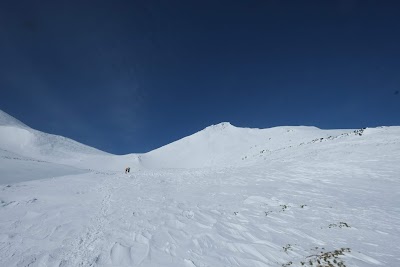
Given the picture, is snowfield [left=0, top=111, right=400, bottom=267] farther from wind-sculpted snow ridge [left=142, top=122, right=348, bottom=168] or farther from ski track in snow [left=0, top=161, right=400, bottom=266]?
wind-sculpted snow ridge [left=142, top=122, right=348, bottom=168]

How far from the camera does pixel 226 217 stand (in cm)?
1259

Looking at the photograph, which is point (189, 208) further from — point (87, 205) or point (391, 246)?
point (391, 246)

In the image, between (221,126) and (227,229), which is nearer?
(227,229)

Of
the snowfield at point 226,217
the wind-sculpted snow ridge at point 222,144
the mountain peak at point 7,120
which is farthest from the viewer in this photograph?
the mountain peak at point 7,120

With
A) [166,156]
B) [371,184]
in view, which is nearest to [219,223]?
[371,184]

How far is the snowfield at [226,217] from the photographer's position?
8.70 meters

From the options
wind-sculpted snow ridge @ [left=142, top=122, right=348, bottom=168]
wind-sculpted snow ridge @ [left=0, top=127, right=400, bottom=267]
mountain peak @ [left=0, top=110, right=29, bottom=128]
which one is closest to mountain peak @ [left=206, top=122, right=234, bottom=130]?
wind-sculpted snow ridge @ [left=142, top=122, right=348, bottom=168]

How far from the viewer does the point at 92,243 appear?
9.55 metres

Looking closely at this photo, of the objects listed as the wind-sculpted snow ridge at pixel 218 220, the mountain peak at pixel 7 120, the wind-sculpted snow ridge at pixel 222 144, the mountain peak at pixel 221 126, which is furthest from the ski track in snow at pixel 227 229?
the mountain peak at pixel 7 120

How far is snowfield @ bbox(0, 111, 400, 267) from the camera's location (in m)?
8.70

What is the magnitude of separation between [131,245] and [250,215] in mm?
5844

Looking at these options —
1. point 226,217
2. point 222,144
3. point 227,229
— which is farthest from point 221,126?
point 227,229

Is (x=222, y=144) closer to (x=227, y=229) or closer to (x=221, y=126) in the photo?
(x=221, y=126)

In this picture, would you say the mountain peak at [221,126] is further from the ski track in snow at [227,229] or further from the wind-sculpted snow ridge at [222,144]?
the ski track in snow at [227,229]
